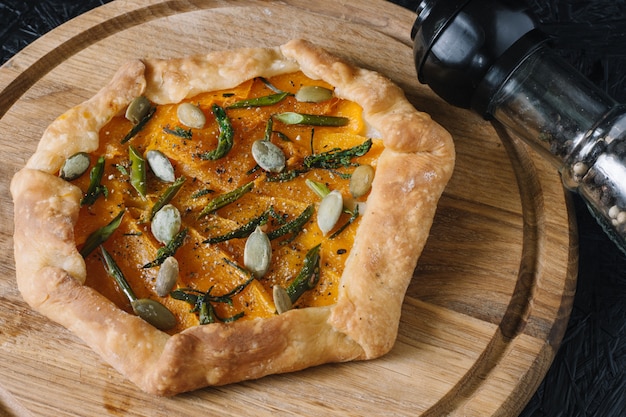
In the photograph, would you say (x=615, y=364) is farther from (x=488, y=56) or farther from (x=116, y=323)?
(x=116, y=323)

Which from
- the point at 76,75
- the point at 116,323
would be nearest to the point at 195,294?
the point at 116,323

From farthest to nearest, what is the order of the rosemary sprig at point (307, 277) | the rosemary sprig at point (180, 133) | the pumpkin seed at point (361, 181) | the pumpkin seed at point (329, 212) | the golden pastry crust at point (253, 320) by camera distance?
1. the rosemary sprig at point (180, 133)
2. the pumpkin seed at point (361, 181)
3. the pumpkin seed at point (329, 212)
4. the rosemary sprig at point (307, 277)
5. the golden pastry crust at point (253, 320)

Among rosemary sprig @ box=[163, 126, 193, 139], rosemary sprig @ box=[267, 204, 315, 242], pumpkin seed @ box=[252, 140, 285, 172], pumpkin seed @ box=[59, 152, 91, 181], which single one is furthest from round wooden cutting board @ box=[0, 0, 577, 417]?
pumpkin seed @ box=[252, 140, 285, 172]

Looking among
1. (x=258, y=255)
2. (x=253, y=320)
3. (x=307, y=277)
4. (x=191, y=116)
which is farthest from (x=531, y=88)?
(x=253, y=320)

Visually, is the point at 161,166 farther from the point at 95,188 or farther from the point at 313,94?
the point at 313,94

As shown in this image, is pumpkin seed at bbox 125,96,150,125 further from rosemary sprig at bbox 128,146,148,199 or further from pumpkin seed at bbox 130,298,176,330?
pumpkin seed at bbox 130,298,176,330

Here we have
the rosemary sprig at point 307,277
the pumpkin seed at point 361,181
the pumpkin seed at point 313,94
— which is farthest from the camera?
the pumpkin seed at point 313,94

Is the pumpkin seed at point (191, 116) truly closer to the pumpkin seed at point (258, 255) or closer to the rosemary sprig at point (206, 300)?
the pumpkin seed at point (258, 255)

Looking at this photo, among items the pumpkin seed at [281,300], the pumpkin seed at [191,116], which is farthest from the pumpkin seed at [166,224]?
the pumpkin seed at [281,300]

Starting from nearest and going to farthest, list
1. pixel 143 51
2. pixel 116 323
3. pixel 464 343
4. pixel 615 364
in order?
1. pixel 116 323
2. pixel 464 343
3. pixel 615 364
4. pixel 143 51
